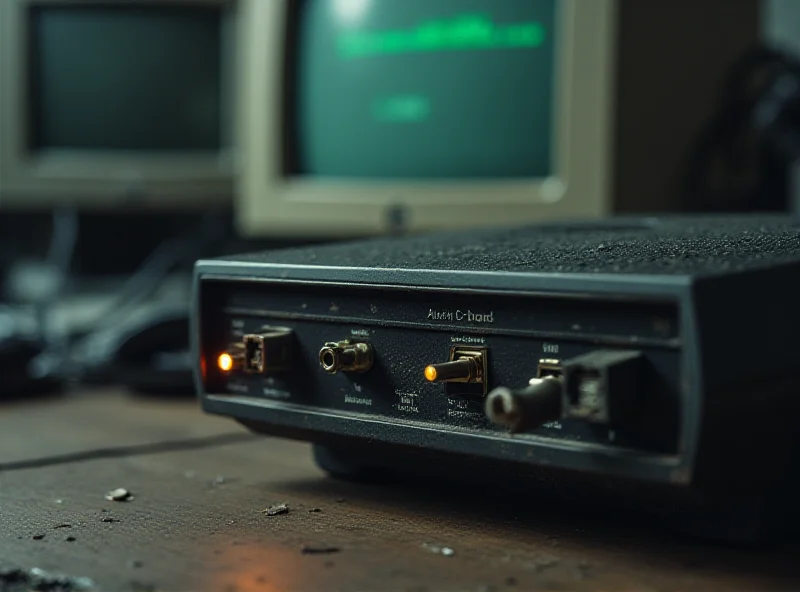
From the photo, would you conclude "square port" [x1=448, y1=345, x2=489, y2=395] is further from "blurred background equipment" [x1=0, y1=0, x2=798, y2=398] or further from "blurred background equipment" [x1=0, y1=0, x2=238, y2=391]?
"blurred background equipment" [x1=0, y1=0, x2=238, y2=391]

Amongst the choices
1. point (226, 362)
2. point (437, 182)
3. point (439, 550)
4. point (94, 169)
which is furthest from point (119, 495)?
point (94, 169)

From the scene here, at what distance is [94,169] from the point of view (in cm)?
152

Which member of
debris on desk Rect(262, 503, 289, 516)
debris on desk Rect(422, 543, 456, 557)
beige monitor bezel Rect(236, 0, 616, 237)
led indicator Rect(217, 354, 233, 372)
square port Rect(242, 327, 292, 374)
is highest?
beige monitor bezel Rect(236, 0, 616, 237)

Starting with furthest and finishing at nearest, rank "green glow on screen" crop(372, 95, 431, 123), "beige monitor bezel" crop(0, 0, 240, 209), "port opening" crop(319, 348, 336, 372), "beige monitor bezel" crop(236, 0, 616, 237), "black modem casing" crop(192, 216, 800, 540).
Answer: "beige monitor bezel" crop(0, 0, 240, 209), "green glow on screen" crop(372, 95, 431, 123), "beige monitor bezel" crop(236, 0, 616, 237), "port opening" crop(319, 348, 336, 372), "black modem casing" crop(192, 216, 800, 540)

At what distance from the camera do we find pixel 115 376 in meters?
1.20

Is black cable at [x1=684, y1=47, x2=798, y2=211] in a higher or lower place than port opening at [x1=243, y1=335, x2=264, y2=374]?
higher

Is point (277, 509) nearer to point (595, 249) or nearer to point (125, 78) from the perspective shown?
point (595, 249)

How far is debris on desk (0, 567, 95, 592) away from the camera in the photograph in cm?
55

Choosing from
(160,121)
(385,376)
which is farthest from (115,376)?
(385,376)

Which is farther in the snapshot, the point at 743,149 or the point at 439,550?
the point at 743,149

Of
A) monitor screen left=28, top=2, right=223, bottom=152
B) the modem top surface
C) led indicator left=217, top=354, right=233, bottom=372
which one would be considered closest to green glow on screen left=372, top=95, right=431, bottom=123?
the modem top surface

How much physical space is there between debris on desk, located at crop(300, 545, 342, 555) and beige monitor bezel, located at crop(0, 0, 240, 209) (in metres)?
0.96

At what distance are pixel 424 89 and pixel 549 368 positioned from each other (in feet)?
2.19

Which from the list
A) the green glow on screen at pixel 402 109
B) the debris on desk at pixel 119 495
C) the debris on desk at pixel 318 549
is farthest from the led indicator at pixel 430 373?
the green glow on screen at pixel 402 109
